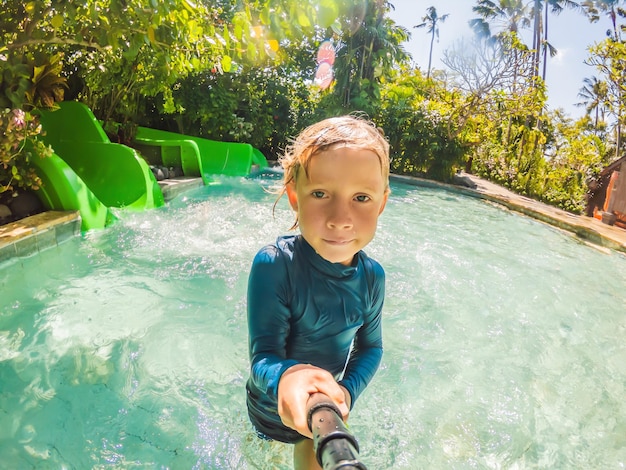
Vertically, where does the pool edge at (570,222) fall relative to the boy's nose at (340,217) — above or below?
below

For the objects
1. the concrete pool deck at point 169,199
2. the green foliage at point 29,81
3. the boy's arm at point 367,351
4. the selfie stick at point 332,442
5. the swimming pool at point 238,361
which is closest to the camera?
the selfie stick at point 332,442

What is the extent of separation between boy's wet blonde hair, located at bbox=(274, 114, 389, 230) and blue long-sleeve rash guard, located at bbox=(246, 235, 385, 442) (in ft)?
0.83

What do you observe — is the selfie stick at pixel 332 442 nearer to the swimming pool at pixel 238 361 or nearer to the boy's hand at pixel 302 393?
the boy's hand at pixel 302 393

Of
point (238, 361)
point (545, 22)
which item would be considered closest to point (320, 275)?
point (238, 361)

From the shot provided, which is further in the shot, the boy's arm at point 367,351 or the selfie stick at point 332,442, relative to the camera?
the boy's arm at point 367,351

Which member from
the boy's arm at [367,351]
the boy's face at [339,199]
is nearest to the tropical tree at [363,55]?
the boy's arm at [367,351]

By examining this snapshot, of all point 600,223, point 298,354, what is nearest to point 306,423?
point 298,354

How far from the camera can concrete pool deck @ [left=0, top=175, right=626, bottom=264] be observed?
3400mm

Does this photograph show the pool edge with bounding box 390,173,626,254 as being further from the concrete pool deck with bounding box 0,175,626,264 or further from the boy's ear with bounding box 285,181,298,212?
the boy's ear with bounding box 285,181,298,212

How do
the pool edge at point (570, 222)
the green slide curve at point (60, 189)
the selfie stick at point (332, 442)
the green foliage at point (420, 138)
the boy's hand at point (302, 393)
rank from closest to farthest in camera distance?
the selfie stick at point (332, 442) → the boy's hand at point (302, 393) → the green slide curve at point (60, 189) → the pool edge at point (570, 222) → the green foliage at point (420, 138)

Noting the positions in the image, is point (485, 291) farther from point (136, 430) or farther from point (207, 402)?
point (136, 430)

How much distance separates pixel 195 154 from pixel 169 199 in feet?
5.65

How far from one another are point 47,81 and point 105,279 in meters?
2.62

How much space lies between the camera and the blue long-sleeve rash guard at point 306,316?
1120 mm
